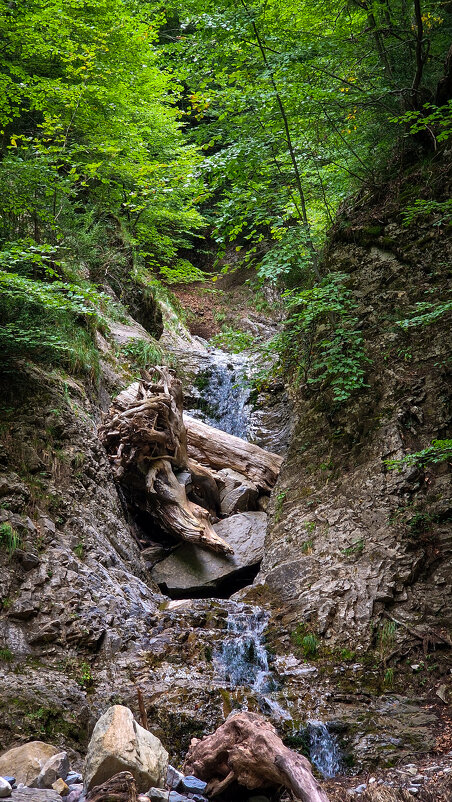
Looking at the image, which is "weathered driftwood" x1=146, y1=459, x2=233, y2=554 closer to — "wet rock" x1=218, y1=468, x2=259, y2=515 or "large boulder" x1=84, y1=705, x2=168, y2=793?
"wet rock" x1=218, y1=468, x2=259, y2=515

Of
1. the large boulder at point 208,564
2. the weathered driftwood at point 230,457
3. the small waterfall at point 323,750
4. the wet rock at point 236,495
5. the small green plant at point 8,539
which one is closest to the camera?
the small waterfall at point 323,750

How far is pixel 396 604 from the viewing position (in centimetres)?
519

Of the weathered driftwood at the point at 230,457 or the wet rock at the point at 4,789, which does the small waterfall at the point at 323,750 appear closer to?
the wet rock at the point at 4,789

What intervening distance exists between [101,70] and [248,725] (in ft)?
34.6

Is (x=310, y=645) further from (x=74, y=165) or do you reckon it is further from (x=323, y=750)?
(x=74, y=165)

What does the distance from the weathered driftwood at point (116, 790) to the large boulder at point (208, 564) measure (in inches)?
179

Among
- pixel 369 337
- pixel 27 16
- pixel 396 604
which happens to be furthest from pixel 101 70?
pixel 396 604

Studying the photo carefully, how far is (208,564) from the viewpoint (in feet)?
25.3

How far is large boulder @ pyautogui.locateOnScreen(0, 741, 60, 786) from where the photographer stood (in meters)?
2.97

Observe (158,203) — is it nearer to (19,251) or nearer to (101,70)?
(101,70)

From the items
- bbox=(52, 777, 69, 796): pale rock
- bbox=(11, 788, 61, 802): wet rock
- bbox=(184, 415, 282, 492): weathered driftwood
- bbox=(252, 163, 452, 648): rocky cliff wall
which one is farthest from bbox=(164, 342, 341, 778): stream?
bbox=(184, 415, 282, 492): weathered driftwood

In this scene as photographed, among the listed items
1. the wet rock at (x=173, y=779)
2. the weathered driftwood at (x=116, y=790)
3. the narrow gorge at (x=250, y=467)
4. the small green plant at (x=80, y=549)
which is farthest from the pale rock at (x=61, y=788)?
the small green plant at (x=80, y=549)

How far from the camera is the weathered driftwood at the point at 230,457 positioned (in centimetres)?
973

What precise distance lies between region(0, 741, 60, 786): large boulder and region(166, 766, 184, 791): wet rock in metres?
0.75
